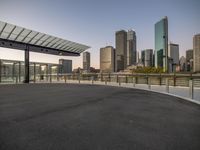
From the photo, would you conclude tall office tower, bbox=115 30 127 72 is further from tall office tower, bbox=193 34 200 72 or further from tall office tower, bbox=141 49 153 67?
tall office tower, bbox=193 34 200 72

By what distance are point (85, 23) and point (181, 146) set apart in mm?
18265

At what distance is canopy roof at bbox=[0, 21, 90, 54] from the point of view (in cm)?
1496

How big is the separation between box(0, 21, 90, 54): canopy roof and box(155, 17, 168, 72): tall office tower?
10525 centimetres

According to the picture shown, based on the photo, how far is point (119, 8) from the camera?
615 inches

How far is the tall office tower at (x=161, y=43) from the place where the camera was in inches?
4673

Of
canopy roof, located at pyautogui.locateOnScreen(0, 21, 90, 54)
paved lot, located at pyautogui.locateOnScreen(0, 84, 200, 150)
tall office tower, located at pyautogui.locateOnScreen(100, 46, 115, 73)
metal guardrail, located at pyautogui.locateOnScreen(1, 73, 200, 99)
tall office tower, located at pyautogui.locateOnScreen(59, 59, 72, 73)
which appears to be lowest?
paved lot, located at pyautogui.locateOnScreen(0, 84, 200, 150)

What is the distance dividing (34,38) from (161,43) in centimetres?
12805

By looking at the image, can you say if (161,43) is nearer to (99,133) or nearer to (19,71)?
(19,71)

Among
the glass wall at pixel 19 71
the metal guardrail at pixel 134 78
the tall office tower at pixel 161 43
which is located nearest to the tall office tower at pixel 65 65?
the glass wall at pixel 19 71

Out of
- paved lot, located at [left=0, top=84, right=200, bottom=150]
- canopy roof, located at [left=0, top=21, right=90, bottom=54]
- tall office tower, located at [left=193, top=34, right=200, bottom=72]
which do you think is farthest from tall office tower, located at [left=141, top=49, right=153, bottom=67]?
paved lot, located at [left=0, top=84, right=200, bottom=150]

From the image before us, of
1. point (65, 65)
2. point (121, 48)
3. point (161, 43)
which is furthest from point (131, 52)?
point (65, 65)

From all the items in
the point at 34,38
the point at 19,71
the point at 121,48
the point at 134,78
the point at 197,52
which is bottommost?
the point at 134,78

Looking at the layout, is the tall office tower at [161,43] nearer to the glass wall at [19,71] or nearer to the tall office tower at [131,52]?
the tall office tower at [131,52]

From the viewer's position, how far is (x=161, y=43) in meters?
124
